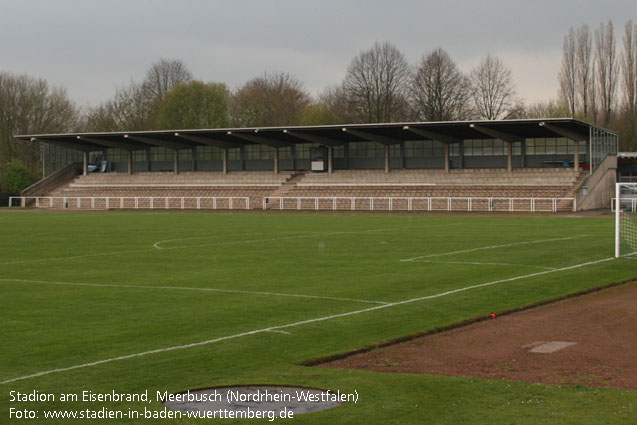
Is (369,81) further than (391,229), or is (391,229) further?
(369,81)

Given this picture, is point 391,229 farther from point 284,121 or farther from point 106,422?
point 284,121

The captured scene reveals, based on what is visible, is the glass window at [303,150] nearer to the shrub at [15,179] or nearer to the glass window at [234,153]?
the glass window at [234,153]

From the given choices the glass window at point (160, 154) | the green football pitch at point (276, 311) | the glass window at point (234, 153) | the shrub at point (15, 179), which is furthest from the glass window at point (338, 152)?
the green football pitch at point (276, 311)

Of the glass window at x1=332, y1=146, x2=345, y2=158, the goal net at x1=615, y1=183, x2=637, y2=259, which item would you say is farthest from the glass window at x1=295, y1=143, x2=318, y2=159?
the goal net at x1=615, y1=183, x2=637, y2=259

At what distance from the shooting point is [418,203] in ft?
193

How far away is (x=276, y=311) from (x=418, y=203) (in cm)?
4610

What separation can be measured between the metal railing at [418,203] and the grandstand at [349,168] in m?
0.09

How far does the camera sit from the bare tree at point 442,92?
84938 mm

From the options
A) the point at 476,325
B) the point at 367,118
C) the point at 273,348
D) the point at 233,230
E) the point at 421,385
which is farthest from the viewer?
the point at 367,118

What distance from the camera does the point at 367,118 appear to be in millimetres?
88125

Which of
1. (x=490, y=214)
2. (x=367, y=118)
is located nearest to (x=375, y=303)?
(x=490, y=214)

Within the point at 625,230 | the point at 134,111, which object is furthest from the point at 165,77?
the point at 625,230

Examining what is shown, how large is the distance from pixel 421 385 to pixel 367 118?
266ft

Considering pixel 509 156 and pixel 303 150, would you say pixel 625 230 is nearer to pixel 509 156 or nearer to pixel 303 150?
pixel 509 156
